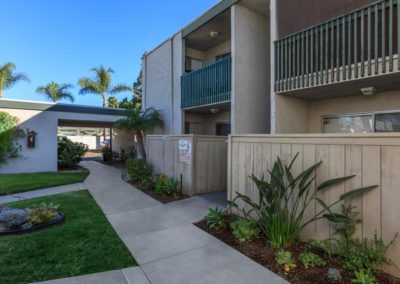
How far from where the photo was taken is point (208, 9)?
8.57m

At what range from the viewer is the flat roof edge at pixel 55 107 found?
11.7 m

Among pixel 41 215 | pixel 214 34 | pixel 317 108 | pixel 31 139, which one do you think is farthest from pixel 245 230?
pixel 31 139

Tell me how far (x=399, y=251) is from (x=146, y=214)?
183 inches

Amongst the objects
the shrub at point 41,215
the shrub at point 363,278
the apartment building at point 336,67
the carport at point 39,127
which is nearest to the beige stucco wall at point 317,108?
the apartment building at point 336,67

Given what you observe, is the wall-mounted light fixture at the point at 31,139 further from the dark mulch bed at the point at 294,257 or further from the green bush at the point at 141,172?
the dark mulch bed at the point at 294,257

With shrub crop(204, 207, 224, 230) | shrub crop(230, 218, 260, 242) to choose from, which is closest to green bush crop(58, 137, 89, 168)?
shrub crop(204, 207, 224, 230)

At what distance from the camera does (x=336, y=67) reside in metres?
5.19

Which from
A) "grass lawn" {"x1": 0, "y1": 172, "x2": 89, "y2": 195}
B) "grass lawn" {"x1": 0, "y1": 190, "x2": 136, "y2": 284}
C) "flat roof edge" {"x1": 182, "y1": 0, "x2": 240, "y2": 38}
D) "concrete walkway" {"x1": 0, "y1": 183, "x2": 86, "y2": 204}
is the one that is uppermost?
"flat roof edge" {"x1": 182, "y1": 0, "x2": 240, "y2": 38}

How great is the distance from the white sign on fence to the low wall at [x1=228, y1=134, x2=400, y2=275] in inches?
115

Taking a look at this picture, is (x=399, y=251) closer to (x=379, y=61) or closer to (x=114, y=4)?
(x=379, y=61)

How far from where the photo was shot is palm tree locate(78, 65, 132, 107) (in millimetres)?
24656

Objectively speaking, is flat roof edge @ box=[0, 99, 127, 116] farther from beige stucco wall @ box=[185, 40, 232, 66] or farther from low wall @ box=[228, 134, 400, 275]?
low wall @ box=[228, 134, 400, 275]

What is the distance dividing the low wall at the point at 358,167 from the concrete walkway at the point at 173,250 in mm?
1389

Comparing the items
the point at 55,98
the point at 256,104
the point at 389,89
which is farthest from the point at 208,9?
the point at 55,98
